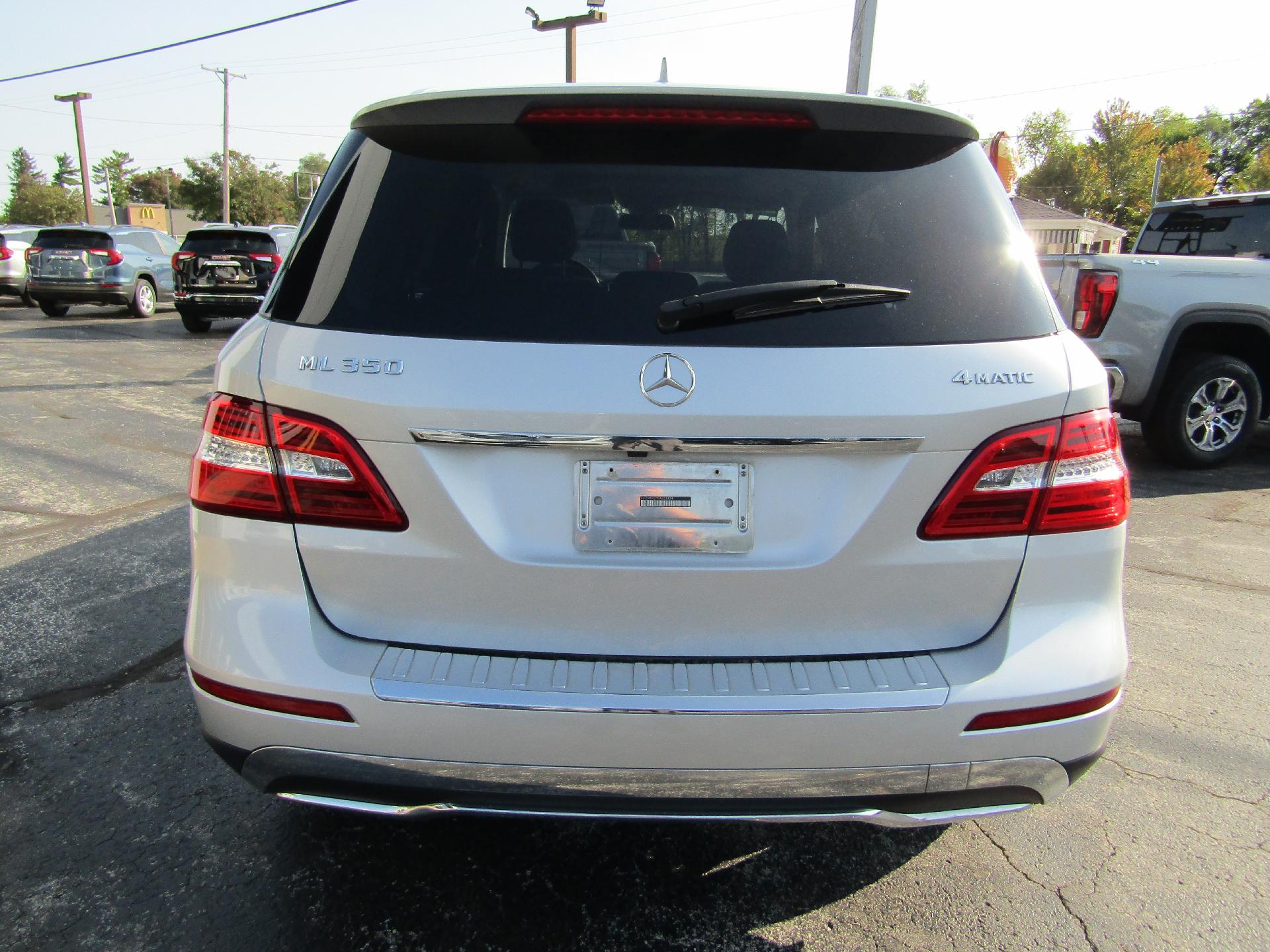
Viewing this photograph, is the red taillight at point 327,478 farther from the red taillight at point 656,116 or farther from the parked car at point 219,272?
the parked car at point 219,272

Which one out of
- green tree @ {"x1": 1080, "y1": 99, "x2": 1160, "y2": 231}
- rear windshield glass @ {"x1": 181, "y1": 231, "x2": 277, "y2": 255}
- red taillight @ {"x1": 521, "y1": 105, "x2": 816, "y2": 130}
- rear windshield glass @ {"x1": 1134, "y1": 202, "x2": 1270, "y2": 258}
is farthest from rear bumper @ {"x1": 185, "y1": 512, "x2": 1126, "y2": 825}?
green tree @ {"x1": 1080, "y1": 99, "x2": 1160, "y2": 231}

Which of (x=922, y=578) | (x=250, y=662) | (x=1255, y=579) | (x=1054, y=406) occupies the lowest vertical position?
(x=1255, y=579)

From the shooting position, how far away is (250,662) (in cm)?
175

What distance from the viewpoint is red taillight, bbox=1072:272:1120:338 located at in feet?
20.3

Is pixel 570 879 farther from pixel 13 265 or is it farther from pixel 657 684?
pixel 13 265

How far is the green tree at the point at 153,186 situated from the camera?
112 metres

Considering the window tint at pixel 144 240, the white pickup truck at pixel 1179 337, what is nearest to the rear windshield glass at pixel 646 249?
the white pickup truck at pixel 1179 337

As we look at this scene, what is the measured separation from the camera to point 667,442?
65.4 inches

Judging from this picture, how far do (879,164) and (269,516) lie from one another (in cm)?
144

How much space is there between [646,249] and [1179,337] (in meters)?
5.87

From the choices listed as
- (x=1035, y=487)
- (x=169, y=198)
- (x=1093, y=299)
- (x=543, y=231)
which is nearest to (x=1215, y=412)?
(x=1093, y=299)

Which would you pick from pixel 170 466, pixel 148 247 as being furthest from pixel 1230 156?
pixel 170 466

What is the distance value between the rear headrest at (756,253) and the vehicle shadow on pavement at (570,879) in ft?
3.86

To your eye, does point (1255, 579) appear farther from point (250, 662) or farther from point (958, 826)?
point (250, 662)
